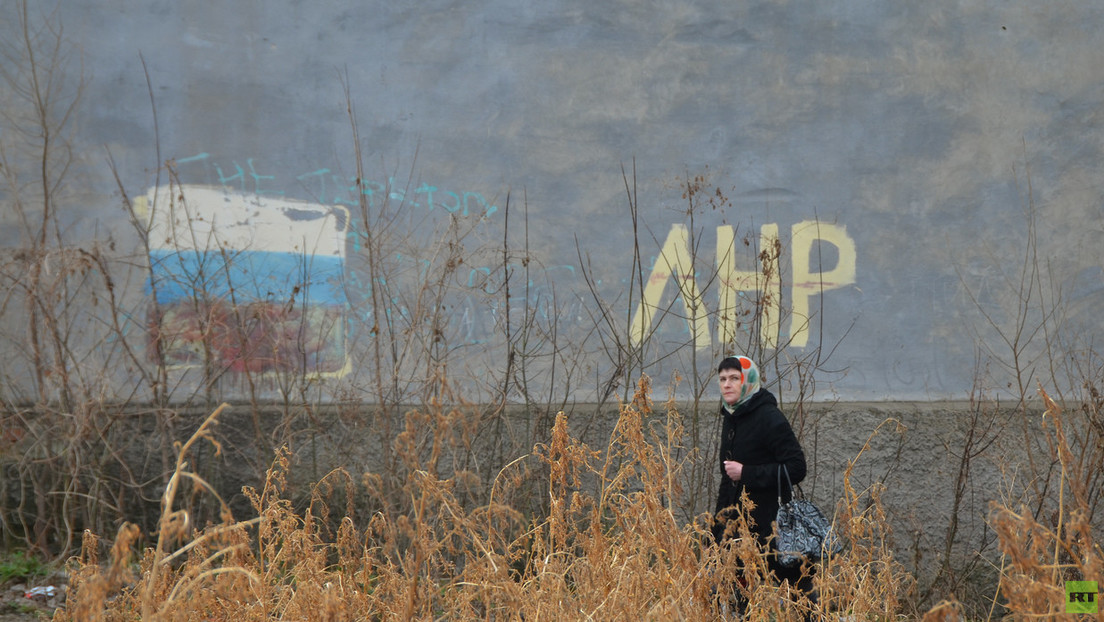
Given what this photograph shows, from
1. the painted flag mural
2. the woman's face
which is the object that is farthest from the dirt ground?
the woman's face

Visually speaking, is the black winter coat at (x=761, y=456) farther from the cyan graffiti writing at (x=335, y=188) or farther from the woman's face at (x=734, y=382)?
the cyan graffiti writing at (x=335, y=188)

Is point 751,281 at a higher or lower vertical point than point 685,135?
lower

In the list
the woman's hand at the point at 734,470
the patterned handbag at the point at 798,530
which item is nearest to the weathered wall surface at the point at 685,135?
the woman's hand at the point at 734,470

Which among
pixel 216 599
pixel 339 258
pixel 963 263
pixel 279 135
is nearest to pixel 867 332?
pixel 963 263

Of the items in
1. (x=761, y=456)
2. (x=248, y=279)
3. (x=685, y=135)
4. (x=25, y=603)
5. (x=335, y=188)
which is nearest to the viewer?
(x=761, y=456)

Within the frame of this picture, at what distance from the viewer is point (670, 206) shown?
20.9ft

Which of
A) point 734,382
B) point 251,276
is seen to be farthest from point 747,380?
point 251,276

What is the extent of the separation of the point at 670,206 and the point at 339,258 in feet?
6.76

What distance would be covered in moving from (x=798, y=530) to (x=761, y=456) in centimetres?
40

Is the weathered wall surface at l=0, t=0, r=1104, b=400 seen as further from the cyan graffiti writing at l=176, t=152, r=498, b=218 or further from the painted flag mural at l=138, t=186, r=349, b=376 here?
the painted flag mural at l=138, t=186, r=349, b=376

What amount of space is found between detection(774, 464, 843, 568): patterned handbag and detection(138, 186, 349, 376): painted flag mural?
282 centimetres

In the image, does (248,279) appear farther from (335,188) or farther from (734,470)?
(734,470)

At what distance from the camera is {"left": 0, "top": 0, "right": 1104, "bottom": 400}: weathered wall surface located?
630 centimetres

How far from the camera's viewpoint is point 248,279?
6.15m
